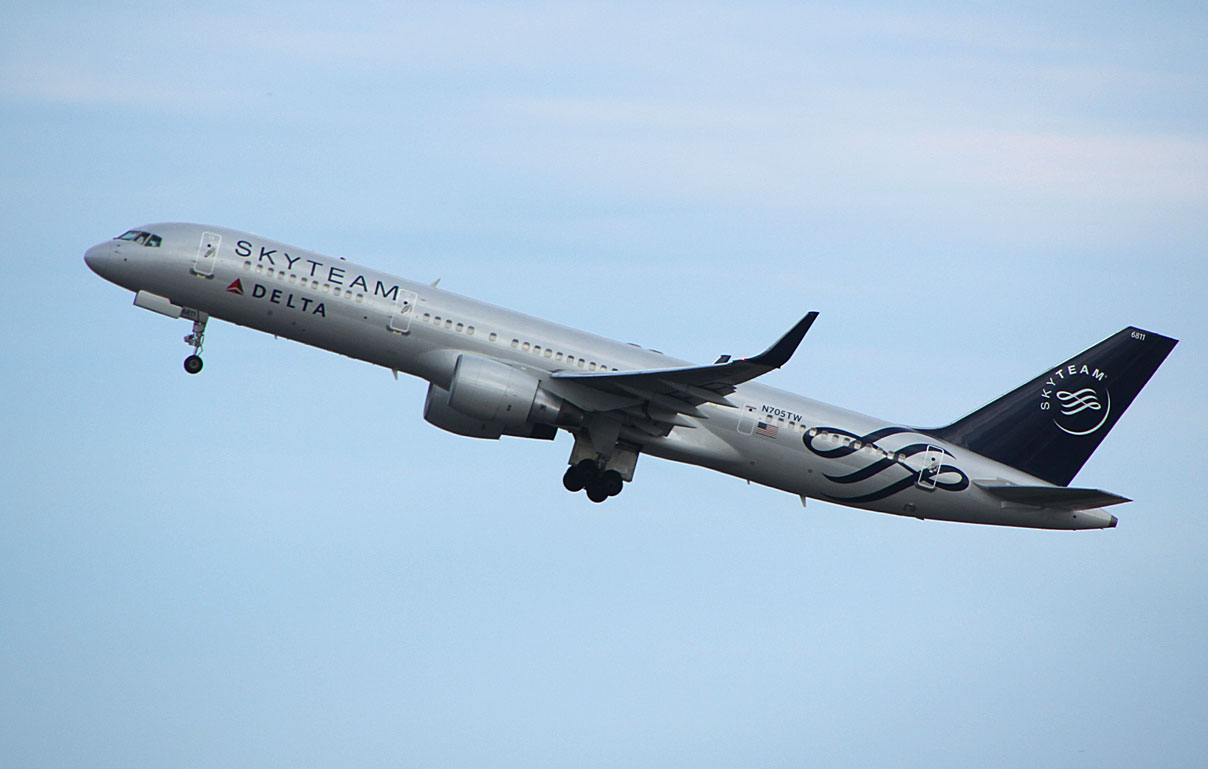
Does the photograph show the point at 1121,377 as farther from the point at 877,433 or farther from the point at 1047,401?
the point at 877,433

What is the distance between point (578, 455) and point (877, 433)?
10.1 m

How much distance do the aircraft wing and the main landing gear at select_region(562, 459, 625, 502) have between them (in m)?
2.52

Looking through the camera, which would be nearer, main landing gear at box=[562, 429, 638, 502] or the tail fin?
main landing gear at box=[562, 429, 638, 502]

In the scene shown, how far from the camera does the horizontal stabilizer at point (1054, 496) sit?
44594 mm

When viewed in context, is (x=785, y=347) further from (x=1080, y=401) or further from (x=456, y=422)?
(x=1080, y=401)

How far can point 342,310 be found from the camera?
140 ft

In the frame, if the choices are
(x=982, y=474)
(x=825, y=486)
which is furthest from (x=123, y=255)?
(x=982, y=474)

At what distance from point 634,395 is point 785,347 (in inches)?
260

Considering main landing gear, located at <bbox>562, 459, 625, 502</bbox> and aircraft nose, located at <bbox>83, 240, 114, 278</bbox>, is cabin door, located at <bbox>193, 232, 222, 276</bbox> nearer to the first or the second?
aircraft nose, located at <bbox>83, 240, 114, 278</bbox>

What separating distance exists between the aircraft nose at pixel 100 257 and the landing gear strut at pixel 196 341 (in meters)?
3.12

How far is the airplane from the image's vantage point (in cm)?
4272

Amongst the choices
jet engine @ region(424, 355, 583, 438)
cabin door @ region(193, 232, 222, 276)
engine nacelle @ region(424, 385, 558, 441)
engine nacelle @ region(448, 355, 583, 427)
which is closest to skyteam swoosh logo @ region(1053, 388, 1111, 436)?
jet engine @ region(424, 355, 583, 438)

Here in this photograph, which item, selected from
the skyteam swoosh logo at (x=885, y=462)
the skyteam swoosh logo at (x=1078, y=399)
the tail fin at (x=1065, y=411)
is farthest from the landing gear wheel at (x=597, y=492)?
the skyteam swoosh logo at (x=1078, y=399)

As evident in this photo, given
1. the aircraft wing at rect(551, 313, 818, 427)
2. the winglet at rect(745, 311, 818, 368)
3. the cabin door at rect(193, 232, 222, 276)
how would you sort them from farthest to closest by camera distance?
the cabin door at rect(193, 232, 222, 276), the aircraft wing at rect(551, 313, 818, 427), the winglet at rect(745, 311, 818, 368)
